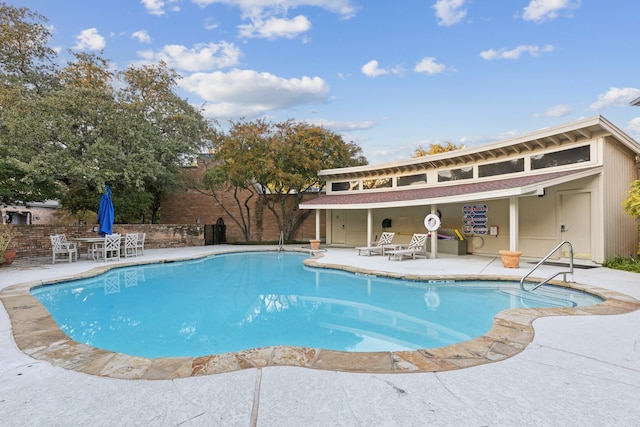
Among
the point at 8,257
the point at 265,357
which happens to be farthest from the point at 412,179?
the point at 8,257

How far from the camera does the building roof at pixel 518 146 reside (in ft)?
28.7

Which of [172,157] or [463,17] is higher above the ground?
[463,17]

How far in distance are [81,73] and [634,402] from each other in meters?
18.5

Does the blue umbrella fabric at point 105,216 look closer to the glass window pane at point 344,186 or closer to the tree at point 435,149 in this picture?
the glass window pane at point 344,186

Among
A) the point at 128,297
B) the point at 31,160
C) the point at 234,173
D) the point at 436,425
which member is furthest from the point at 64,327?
the point at 234,173

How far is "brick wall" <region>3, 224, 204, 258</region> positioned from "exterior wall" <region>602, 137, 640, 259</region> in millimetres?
16045

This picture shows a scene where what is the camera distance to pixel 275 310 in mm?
5918

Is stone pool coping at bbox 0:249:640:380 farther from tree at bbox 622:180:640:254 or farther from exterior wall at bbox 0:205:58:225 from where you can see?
exterior wall at bbox 0:205:58:225

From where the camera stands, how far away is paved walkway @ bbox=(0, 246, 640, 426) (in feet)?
7.00

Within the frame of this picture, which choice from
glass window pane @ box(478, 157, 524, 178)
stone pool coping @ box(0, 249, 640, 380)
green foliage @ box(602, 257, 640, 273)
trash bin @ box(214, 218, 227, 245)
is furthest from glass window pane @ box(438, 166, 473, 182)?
trash bin @ box(214, 218, 227, 245)

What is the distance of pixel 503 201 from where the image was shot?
37.6ft

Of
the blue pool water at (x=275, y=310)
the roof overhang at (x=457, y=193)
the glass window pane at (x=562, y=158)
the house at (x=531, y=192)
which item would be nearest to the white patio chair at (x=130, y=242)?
the blue pool water at (x=275, y=310)

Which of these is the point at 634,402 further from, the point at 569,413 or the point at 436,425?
the point at 436,425

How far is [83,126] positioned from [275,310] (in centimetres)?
1234
